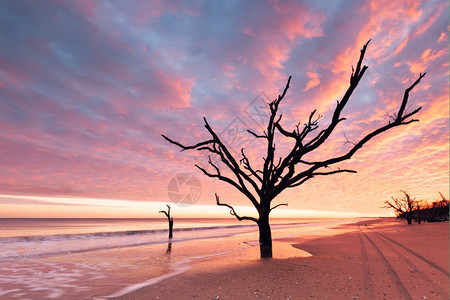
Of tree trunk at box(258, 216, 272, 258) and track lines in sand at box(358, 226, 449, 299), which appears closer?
track lines in sand at box(358, 226, 449, 299)

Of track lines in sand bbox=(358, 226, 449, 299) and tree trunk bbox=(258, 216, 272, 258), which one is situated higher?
tree trunk bbox=(258, 216, 272, 258)

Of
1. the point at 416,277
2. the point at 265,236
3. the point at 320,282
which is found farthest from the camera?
the point at 265,236

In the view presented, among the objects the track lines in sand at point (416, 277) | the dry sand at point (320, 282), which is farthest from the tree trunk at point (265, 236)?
the track lines in sand at point (416, 277)

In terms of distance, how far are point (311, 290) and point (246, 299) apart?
152 cm

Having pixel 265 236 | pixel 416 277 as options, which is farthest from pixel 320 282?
pixel 265 236

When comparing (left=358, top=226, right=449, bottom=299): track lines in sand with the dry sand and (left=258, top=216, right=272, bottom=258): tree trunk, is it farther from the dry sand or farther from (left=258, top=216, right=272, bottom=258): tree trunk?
(left=258, top=216, right=272, bottom=258): tree trunk

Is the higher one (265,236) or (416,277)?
(265,236)

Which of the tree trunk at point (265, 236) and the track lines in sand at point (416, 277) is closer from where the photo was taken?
the track lines in sand at point (416, 277)

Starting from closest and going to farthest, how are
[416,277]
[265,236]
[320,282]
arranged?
1. [320,282]
2. [416,277]
3. [265,236]

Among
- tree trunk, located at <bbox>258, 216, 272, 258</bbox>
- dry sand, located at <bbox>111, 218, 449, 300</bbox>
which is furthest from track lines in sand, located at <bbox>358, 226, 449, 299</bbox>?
tree trunk, located at <bbox>258, 216, 272, 258</bbox>

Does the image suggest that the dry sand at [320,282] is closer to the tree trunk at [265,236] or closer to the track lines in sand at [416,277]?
the track lines in sand at [416,277]

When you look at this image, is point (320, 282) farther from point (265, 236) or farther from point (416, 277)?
point (265, 236)

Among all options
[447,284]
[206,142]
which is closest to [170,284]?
[206,142]

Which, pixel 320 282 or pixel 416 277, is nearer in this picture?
pixel 320 282
